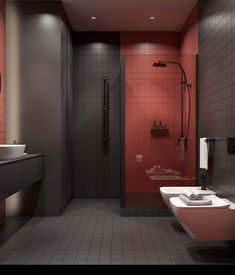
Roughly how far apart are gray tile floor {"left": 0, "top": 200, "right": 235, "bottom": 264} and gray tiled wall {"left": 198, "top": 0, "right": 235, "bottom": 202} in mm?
648

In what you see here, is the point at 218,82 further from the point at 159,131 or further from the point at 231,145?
the point at 159,131

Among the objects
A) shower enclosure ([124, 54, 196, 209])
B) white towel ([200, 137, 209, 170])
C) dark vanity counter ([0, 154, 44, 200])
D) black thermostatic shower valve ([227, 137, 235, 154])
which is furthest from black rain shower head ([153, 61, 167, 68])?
dark vanity counter ([0, 154, 44, 200])

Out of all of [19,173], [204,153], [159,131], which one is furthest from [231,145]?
[19,173]

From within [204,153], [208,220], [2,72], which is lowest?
[208,220]

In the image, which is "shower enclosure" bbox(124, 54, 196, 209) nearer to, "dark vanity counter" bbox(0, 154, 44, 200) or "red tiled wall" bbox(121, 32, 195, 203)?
"red tiled wall" bbox(121, 32, 195, 203)

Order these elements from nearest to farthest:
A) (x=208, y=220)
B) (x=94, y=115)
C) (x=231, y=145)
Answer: (x=208, y=220)
(x=231, y=145)
(x=94, y=115)

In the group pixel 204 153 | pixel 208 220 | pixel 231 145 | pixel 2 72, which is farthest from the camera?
pixel 2 72

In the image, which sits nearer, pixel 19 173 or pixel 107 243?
pixel 107 243

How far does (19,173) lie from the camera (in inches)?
127

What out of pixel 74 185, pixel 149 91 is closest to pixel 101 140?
pixel 74 185

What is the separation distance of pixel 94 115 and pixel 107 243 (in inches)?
106

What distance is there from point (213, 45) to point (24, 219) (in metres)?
3.16

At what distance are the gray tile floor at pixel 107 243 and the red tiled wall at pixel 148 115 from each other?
2.14ft

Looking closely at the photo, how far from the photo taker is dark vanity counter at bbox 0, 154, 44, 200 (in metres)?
2.83
